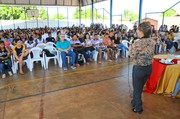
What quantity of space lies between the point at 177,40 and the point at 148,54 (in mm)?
7143

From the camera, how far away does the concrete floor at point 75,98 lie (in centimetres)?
260

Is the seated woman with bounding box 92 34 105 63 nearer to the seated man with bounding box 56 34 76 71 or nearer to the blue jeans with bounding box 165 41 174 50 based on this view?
the seated man with bounding box 56 34 76 71

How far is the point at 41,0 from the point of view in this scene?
1805 cm

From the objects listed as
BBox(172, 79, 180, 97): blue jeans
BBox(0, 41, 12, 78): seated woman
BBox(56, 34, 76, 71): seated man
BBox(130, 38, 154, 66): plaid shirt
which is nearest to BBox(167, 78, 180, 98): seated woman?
BBox(172, 79, 180, 97): blue jeans

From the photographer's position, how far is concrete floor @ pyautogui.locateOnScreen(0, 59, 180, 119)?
8.54ft

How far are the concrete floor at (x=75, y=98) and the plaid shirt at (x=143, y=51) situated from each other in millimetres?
872

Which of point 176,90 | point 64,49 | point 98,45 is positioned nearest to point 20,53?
point 64,49

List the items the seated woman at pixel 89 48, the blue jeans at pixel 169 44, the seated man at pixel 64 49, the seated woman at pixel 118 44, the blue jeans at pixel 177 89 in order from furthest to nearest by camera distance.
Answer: the blue jeans at pixel 169 44 → the seated woman at pixel 118 44 → the seated woman at pixel 89 48 → the seated man at pixel 64 49 → the blue jeans at pixel 177 89

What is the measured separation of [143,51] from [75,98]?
159cm

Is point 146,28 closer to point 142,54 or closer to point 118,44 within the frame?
point 142,54

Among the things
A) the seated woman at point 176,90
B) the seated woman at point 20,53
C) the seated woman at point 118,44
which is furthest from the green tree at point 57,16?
the seated woman at point 176,90

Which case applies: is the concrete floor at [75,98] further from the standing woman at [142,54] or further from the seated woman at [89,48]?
the seated woman at [89,48]

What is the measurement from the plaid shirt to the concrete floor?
2.86 feet

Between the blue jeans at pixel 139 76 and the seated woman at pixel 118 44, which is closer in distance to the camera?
the blue jeans at pixel 139 76
